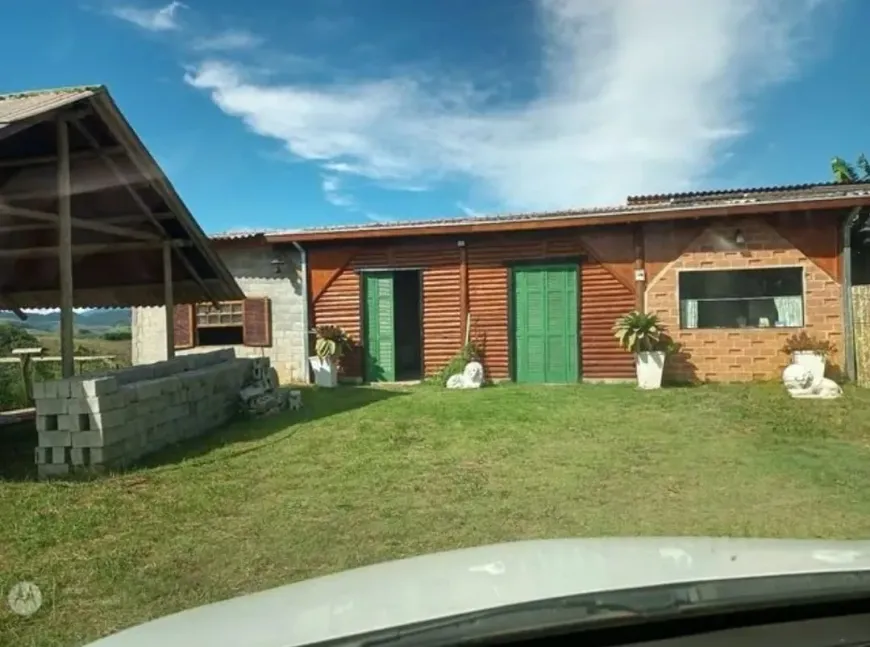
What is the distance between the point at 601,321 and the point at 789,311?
9.69 feet

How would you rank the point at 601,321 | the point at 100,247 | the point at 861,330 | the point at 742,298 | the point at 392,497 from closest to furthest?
the point at 392,497
the point at 100,247
the point at 861,330
the point at 742,298
the point at 601,321

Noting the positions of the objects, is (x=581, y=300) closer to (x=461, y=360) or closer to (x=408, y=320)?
(x=461, y=360)

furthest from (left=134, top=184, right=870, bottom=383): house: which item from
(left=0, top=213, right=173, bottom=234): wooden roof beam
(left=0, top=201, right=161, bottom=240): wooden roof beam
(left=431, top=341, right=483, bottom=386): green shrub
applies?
(left=0, top=201, right=161, bottom=240): wooden roof beam

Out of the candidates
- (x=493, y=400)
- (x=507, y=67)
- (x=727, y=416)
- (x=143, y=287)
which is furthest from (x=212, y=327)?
(x=727, y=416)

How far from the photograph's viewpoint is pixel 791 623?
1.46m

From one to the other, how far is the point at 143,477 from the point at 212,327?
8.97m

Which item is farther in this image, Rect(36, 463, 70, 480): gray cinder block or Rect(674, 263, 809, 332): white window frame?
Rect(674, 263, 809, 332): white window frame

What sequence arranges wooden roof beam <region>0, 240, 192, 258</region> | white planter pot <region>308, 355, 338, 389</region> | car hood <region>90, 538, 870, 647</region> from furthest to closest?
white planter pot <region>308, 355, 338, 389</region>, wooden roof beam <region>0, 240, 192, 258</region>, car hood <region>90, 538, 870, 647</region>

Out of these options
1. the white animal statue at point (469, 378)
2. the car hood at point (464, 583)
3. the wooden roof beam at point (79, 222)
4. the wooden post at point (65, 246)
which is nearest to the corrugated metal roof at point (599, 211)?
the white animal statue at point (469, 378)

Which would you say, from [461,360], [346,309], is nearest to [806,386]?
[461,360]

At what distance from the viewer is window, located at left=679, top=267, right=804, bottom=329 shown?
11625 millimetres

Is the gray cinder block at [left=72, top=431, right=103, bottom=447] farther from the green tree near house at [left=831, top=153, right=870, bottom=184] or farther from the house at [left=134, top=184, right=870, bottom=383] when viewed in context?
the green tree near house at [left=831, top=153, right=870, bottom=184]

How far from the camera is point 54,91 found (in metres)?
7.19

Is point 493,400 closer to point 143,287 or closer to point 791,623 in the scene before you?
point 143,287
